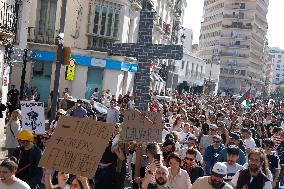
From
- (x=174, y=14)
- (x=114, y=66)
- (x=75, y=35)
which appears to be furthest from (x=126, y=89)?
(x=174, y=14)

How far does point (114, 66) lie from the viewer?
32281mm

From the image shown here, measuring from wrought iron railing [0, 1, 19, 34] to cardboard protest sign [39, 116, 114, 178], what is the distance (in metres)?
11.2

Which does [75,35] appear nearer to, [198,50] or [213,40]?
[213,40]

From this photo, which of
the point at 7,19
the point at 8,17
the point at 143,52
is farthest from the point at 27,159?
the point at 8,17

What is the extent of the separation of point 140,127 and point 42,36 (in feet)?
72.3

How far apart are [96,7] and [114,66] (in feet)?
12.4

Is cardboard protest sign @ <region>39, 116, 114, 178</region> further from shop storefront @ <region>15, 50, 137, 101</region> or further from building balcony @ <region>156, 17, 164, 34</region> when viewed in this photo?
building balcony @ <region>156, 17, 164, 34</region>

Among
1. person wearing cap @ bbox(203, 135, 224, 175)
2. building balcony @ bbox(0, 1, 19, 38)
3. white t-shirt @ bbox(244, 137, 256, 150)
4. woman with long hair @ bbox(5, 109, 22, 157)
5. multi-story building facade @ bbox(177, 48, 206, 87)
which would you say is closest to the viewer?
person wearing cap @ bbox(203, 135, 224, 175)

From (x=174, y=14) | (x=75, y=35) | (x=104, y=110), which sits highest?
(x=174, y=14)

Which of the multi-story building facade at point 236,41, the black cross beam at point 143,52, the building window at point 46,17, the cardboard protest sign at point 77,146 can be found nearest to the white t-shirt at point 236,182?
the cardboard protest sign at point 77,146

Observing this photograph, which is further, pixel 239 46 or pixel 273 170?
pixel 239 46

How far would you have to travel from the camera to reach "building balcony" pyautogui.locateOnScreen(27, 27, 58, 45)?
3038 cm

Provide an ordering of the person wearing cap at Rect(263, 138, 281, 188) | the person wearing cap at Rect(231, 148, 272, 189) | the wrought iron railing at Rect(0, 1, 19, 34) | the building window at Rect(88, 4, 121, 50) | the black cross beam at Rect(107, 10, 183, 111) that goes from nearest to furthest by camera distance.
Answer: the person wearing cap at Rect(231, 148, 272, 189) < the person wearing cap at Rect(263, 138, 281, 188) < the black cross beam at Rect(107, 10, 183, 111) < the wrought iron railing at Rect(0, 1, 19, 34) < the building window at Rect(88, 4, 121, 50)

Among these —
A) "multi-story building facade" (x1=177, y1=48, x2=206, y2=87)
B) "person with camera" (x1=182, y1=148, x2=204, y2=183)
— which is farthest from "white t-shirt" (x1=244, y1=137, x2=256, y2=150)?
"multi-story building facade" (x1=177, y1=48, x2=206, y2=87)
